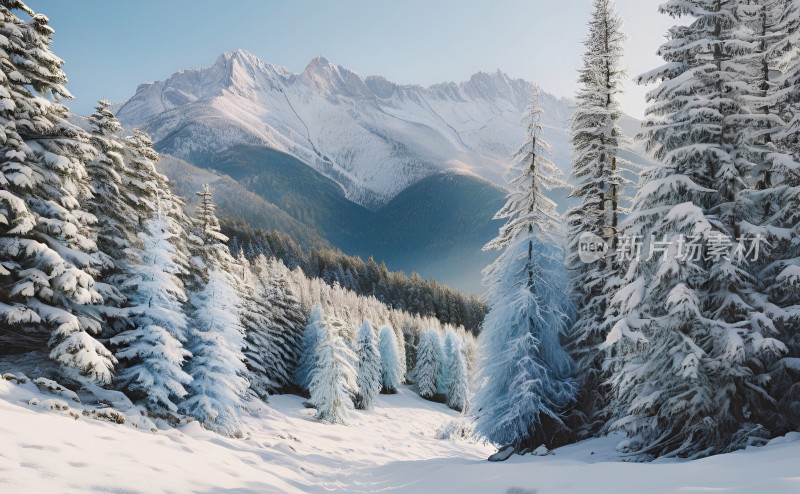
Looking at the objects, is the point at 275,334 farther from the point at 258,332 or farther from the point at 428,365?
the point at 428,365

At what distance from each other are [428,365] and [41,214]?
216ft

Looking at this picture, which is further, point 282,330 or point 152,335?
point 282,330

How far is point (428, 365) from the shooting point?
74.0 meters

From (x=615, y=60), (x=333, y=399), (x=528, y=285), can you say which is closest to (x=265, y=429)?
(x=333, y=399)

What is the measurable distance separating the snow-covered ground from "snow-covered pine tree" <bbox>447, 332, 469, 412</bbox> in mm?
52005

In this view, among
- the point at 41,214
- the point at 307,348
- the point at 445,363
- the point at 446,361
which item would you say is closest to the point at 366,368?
the point at 307,348

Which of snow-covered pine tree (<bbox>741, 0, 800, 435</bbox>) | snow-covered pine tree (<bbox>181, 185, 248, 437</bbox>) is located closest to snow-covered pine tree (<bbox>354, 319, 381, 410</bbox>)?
snow-covered pine tree (<bbox>181, 185, 248, 437</bbox>)

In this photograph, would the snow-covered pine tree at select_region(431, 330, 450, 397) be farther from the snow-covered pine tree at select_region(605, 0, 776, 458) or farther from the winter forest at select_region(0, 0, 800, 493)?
the snow-covered pine tree at select_region(605, 0, 776, 458)

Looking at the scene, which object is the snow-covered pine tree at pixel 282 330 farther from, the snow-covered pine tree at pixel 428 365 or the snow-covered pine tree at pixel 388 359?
the snow-covered pine tree at pixel 428 365

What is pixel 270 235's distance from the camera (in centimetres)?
15425

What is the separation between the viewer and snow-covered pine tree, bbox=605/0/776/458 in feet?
34.8

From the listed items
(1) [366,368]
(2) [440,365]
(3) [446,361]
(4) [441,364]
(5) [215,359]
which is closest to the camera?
(5) [215,359]

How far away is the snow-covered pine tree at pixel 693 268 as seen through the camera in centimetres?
1059

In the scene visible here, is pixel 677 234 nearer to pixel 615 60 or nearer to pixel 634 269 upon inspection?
pixel 634 269
